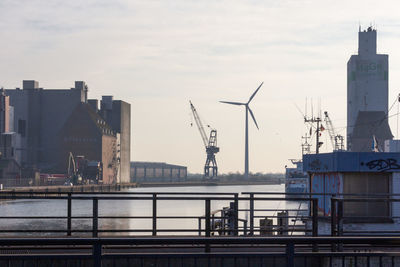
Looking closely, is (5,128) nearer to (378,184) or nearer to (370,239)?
(378,184)

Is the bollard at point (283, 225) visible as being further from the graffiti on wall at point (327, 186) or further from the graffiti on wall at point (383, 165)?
the graffiti on wall at point (383, 165)

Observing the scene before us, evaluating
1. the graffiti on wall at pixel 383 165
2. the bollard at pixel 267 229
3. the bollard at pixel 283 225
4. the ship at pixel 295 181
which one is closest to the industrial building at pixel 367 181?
the graffiti on wall at pixel 383 165

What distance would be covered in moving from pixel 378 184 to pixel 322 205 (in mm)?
2977

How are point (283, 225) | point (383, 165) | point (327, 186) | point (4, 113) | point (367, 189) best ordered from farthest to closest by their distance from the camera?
point (4, 113) < point (283, 225) < point (327, 186) < point (367, 189) < point (383, 165)

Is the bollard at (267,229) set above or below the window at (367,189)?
below

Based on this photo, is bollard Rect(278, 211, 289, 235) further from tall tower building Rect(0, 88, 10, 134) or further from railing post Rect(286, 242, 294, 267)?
tall tower building Rect(0, 88, 10, 134)

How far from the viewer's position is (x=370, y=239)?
10734mm

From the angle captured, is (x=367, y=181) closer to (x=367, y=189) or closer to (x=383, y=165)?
(x=367, y=189)

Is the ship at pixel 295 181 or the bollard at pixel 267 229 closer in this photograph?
the bollard at pixel 267 229

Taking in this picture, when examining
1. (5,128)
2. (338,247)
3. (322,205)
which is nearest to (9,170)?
(5,128)

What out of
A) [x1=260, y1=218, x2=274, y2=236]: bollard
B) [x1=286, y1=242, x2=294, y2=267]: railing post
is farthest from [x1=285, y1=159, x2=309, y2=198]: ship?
[x1=286, y1=242, x2=294, y2=267]: railing post

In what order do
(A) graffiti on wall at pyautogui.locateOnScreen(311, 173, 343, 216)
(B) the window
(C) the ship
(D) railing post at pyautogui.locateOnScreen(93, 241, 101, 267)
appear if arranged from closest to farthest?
1. (D) railing post at pyautogui.locateOnScreen(93, 241, 101, 267)
2. (B) the window
3. (A) graffiti on wall at pyautogui.locateOnScreen(311, 173, 343, 216)
4. (C) the ship

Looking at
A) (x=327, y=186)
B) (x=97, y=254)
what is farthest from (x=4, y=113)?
(x=97, y=254)

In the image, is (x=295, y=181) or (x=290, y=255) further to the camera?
(x=295, y=181)
